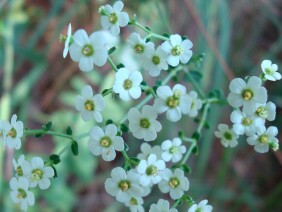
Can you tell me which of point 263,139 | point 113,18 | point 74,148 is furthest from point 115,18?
point 263,139

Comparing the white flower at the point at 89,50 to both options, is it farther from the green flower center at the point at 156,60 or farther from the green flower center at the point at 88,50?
the green flower center at the point at 156,60

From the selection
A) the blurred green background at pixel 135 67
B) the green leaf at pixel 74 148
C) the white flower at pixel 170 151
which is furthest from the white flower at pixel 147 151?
the blurred green background at pixel 135 67

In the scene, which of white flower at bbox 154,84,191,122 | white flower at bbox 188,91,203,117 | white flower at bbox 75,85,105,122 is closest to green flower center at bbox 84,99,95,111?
white flower at bbox 75,85,105,122

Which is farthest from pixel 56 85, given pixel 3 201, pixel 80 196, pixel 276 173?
pixel 276 173

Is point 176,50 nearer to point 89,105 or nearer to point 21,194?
point 89,105

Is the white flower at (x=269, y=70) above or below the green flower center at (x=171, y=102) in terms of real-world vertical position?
below

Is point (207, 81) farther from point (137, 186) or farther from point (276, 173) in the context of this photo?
point (137, 186)

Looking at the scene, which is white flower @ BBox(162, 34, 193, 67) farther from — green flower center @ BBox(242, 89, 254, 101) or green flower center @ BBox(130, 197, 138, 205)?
green flower center @ BBox(130, 197, 138, 205)
